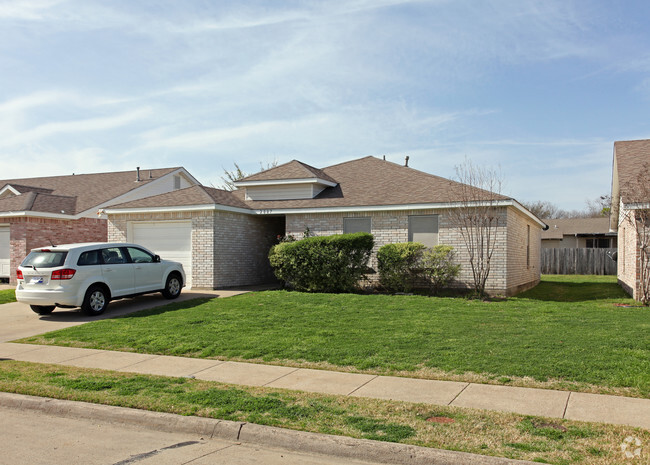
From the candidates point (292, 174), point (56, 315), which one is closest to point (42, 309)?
point (56, 315)

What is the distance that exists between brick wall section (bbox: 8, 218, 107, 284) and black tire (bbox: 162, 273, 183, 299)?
27.5 feet

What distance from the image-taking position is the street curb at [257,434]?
4949 mm

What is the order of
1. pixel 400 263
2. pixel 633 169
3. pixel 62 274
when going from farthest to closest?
pixel 633 169, pixel 400 263, pixel 62 274

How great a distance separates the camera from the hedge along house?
57.6 ft

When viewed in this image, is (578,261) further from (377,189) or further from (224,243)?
(224,243)

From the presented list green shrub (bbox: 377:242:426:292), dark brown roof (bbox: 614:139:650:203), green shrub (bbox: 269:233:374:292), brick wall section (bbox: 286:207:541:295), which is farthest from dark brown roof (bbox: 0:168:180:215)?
dark brown roof (bbox: 614:139:650:203)

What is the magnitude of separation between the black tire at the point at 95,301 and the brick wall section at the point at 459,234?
724cm

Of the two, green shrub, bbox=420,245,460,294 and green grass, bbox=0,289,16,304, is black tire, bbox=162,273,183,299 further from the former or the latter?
green shrub, bbox=420,245,460,294

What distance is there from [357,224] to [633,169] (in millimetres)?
8885

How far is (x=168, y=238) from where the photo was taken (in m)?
19.4


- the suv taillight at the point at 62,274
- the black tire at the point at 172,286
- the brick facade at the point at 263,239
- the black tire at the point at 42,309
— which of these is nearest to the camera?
the suv taillight at the point at 62,274

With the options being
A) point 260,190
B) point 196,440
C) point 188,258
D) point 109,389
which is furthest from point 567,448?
point 260,190

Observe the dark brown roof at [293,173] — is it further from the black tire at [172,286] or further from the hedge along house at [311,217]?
the black tire at [172,286]

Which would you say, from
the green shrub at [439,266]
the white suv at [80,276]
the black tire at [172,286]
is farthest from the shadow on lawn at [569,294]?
the white suv at [80,276]
